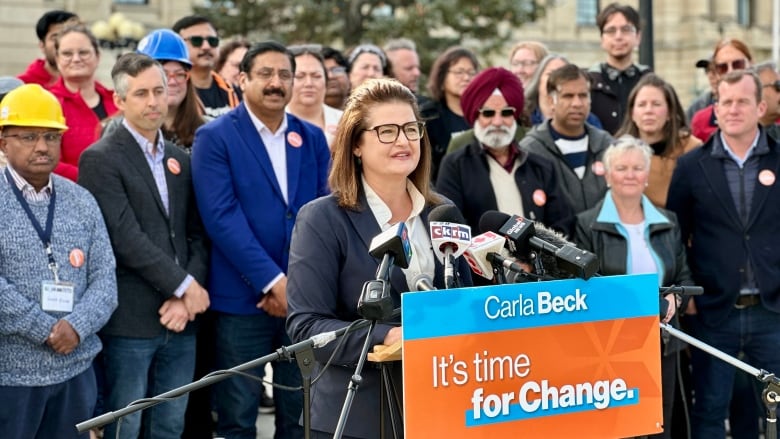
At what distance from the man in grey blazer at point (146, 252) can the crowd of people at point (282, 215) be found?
1cm

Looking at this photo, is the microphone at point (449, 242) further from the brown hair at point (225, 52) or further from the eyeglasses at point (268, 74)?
the brown hair at point (225, 52)

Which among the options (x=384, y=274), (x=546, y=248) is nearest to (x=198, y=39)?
(x=546, y=248)

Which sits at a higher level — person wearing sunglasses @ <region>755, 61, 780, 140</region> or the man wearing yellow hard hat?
person wearing sunglasses @ <region>755, 61, 780, 140</region>

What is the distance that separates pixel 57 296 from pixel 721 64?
6156 mm

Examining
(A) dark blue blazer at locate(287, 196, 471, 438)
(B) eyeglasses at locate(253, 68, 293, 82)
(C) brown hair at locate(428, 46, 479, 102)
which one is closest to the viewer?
(A) dark blue blazer at locate(287, 196, 471, 438)

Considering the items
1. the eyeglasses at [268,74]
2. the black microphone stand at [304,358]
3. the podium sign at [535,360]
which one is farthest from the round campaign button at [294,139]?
the podium sign at [535,360]

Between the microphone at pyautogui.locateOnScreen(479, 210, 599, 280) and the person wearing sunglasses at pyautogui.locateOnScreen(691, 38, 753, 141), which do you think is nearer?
the microphone at pyautogui.locateOnScreen(479, 210, 599, 280)

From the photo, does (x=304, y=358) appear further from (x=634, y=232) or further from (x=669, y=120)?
(x=669, y=120)

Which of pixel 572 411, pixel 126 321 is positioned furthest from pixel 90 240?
pixel 572 411

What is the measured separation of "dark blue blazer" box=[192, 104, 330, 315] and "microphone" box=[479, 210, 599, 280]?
93.2 inches

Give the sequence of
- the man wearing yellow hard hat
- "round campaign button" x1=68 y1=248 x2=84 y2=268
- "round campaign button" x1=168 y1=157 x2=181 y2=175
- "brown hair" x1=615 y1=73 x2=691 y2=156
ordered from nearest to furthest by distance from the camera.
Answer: the man wearing yellow hard hat < "round campaign button" x1=68 y1=248 x2=84 y2=268 < "round campaign button" x1=168 y1=157 x2=181 y2=175 < "brown hair" x1=615 y1=73 x2=691 y2=156

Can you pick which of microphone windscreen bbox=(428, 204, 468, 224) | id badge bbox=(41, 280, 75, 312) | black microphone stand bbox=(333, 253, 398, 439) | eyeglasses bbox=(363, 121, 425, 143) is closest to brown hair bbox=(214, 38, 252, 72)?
id badge bbox=(41, 280, 75, 312)

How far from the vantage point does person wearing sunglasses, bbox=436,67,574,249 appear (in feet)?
24.1

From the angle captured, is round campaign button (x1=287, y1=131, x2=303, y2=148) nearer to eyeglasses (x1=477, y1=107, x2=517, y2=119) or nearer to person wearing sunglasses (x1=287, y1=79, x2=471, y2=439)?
Answer: eyeglasses (x1=477, y1=107, x2=517, y2=119)
